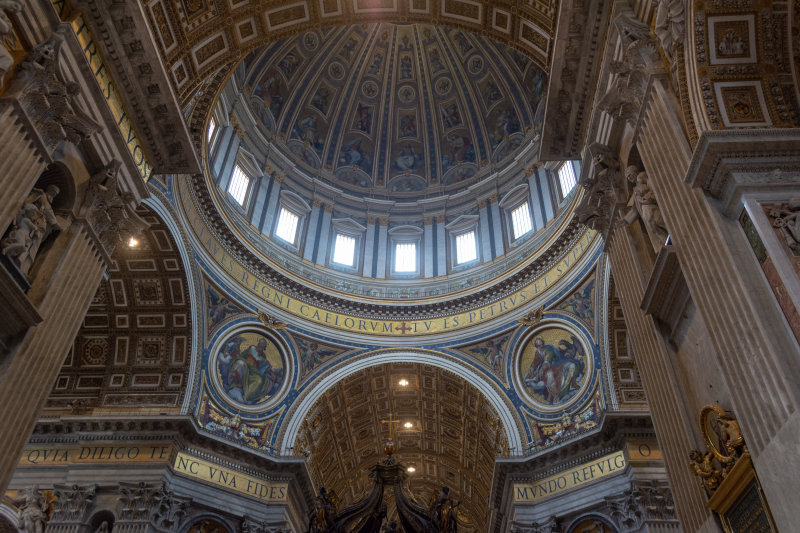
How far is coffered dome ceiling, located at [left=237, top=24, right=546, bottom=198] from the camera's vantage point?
28.2 metres

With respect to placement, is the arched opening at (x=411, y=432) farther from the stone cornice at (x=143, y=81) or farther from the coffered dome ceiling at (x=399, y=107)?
the stone cornice at (x=143, y=81)

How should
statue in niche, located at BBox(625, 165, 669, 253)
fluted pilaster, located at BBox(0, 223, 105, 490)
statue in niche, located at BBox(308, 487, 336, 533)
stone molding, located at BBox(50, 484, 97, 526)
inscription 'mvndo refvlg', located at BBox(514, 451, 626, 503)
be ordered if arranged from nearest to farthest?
fluted pilaster, located at BBox(0, 223, 105, 490)
statue in niche, located at BBox(625, 165, 669, 253)
statue in niche, located at BBox(308, 487, 336, 533)
stone molding, located at BBox(50, 484, 97, 526)
inscription 'mvndo refvlg', located at BBox(514, 451, 626, 503)

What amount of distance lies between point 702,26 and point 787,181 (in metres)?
2.30

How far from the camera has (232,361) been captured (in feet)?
69.3

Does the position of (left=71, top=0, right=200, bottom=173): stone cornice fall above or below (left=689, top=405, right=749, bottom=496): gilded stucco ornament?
above

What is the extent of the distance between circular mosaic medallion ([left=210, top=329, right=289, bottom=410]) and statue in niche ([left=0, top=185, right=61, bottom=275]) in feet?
40.5

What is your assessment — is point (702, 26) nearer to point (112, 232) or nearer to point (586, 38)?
point (586, 38)

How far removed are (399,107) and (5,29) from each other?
2460 cm

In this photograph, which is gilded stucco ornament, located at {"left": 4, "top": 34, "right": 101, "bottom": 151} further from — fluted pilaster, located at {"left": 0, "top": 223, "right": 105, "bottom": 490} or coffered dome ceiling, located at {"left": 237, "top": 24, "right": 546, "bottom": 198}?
coffered dome ceiling, located at {"left": 237, "top": 24, "right": 546, "bottom": 198}

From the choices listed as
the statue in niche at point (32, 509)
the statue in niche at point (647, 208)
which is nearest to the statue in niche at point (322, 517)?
the statue in niche at point (32, 509)

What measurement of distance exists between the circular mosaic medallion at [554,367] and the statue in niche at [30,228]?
648 inches

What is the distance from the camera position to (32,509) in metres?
16.3

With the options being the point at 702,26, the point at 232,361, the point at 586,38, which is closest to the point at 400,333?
the point at 232,361

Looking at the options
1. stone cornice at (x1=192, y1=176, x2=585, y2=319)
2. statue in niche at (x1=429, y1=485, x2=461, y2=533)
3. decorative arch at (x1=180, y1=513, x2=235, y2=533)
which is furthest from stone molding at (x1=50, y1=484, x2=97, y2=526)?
statue in niche at (x1=429, y1=485, x2=461, y2=533)
